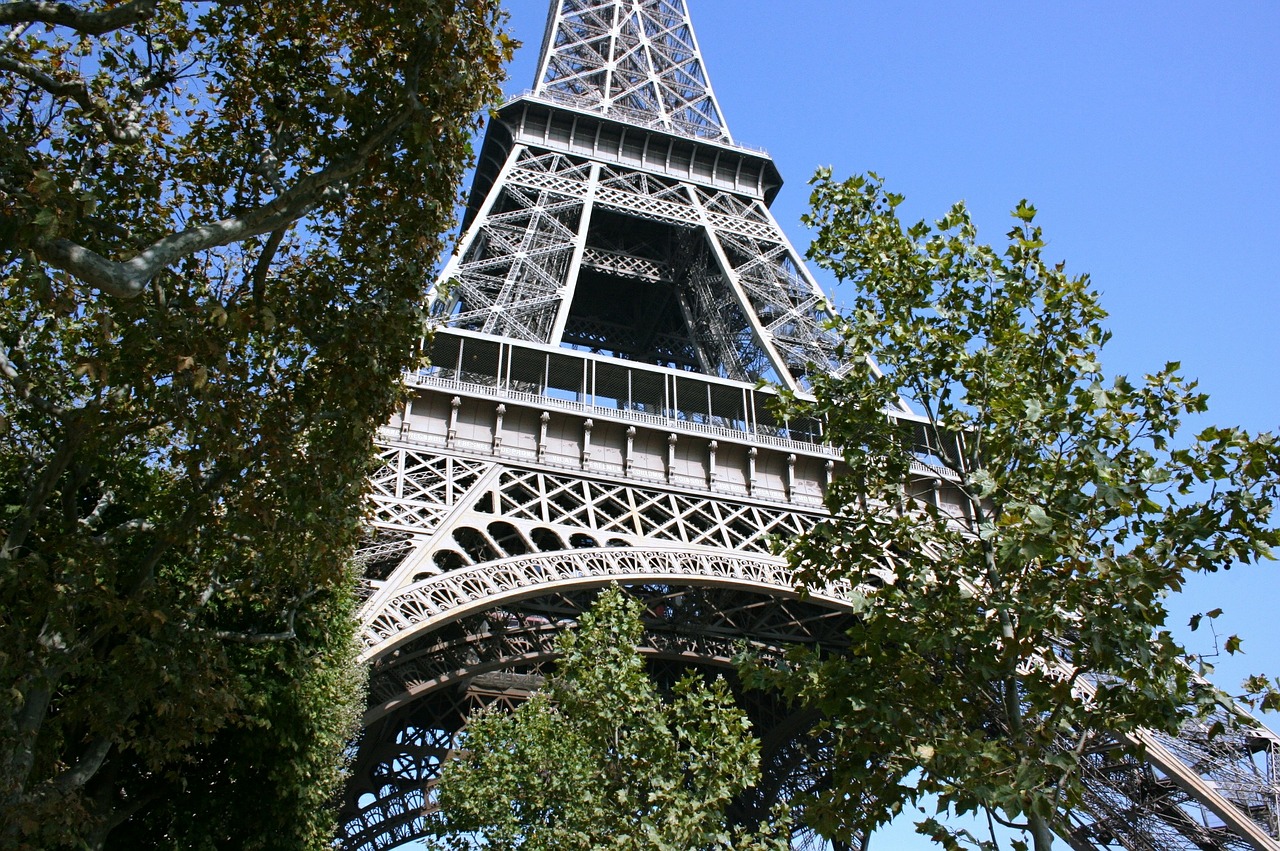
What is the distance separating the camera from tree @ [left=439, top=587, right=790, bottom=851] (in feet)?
39.0

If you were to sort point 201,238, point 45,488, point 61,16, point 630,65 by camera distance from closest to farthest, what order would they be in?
point 61,16 → point 201,238 → point 45,488 → point 630,65

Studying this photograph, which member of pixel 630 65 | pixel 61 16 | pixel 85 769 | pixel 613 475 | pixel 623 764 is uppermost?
pixel 630 65

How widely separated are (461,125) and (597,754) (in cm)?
721

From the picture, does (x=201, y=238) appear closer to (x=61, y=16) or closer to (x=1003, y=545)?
(x=61, y=16)

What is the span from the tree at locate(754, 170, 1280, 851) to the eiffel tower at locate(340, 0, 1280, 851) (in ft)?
3.72

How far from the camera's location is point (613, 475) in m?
21.3

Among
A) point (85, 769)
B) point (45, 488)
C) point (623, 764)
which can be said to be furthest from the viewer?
point (623, 764)

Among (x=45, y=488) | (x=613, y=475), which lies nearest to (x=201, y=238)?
(x=45, y=488)

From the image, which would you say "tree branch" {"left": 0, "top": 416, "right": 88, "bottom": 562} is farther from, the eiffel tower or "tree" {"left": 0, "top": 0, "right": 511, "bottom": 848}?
the eiffel tower

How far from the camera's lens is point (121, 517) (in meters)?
13.0

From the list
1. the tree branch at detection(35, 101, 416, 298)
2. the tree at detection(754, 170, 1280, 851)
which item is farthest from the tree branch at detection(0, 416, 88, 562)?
the tree at detection(754, 170, 1280, 851)

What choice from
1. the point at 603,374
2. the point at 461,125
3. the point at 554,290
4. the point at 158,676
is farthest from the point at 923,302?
the point at 554,290

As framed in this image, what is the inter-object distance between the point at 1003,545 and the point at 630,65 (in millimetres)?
32722

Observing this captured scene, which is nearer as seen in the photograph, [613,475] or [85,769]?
[85,769]
